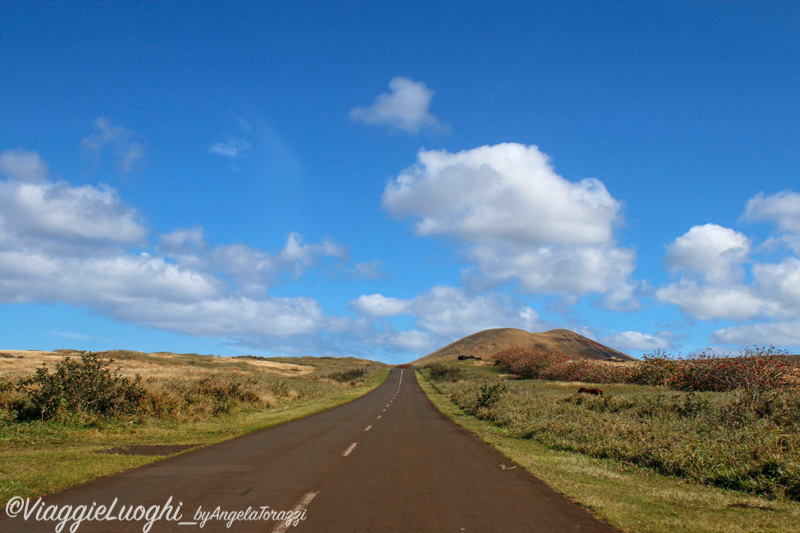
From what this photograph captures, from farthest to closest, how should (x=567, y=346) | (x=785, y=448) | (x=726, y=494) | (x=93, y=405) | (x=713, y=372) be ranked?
(x=567, y=346), (x=713, y=372), (x=93, y=405), (x=785, y=448), (x=726, y=494)

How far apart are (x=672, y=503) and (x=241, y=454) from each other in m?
9.98

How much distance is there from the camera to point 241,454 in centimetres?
1290

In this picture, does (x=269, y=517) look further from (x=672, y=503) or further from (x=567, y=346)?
(x=567, y=346)

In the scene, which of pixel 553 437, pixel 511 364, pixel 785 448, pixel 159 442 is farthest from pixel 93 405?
pixel 511 364

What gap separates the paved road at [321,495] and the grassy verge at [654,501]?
518 millimetres

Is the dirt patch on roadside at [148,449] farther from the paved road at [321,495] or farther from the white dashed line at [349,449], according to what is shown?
the white dashed line at [349,449]

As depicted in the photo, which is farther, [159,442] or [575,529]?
[159,442]

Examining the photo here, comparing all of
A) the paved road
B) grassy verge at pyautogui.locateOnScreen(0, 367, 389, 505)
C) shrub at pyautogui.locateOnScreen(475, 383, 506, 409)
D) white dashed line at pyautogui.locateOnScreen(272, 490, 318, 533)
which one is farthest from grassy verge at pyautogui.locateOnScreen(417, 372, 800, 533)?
shrub at pyautogui.locateOnScreen(475, 383, 506, 409)

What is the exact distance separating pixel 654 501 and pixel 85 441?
15412 mm

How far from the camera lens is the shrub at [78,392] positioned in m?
16.9

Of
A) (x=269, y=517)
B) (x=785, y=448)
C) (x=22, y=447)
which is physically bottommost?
(x=22, y=447)

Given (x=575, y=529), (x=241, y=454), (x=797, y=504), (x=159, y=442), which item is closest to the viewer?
(x=575, y=529)

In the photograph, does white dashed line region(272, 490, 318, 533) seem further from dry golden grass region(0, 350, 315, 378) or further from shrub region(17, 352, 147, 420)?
dry golden grass region(0, 350, 315, 378)

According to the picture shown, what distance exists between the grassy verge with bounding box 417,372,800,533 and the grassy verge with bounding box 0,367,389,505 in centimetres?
929
